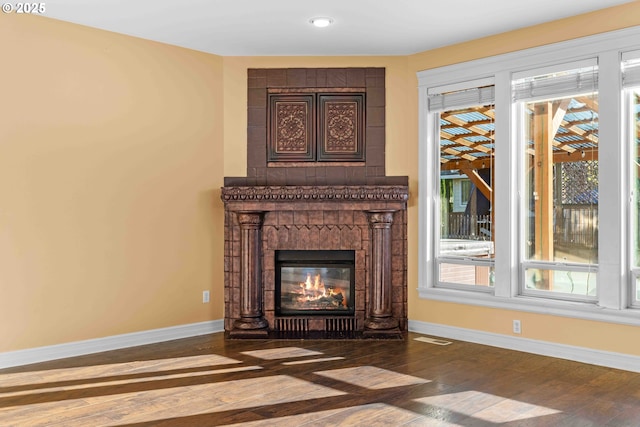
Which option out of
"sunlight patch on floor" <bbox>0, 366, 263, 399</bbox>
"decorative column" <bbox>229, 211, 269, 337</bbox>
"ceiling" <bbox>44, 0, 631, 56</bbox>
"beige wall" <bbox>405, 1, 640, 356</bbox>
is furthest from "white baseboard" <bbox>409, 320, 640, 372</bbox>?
"ceiling" <bbox>44, 0, 631, 56</bbox>

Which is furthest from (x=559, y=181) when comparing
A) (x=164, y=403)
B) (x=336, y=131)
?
(x=164, y=403)

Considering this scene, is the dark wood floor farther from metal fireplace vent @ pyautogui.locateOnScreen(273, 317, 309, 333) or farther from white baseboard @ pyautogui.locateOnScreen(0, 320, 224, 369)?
metal fireplace vent @ pyautogui.locateOnScreen(273, 317, 309, 333)

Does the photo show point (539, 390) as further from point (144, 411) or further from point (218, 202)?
point (218, 202)

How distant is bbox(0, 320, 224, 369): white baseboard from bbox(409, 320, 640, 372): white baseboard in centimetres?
206

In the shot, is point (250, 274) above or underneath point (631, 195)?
underneath

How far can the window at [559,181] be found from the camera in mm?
4496

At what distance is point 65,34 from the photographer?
4.63 metres

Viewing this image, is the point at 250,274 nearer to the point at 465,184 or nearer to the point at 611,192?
the point at 465,184

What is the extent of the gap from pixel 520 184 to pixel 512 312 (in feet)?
3.59

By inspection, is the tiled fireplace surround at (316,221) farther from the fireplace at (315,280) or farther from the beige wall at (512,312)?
the beige wall at (512,312)


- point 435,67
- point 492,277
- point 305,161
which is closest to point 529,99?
point 435,67

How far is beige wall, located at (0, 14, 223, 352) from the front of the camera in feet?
14.4

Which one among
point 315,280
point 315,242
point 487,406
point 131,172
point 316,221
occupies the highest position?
point 131,172

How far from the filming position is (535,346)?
15.4 feet
